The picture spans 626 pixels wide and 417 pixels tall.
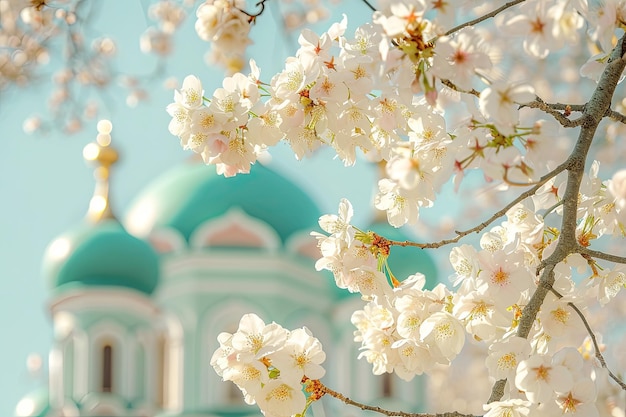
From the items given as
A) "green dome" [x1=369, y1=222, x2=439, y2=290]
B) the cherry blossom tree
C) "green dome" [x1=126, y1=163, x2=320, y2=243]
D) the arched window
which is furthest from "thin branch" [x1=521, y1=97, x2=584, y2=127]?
"green dome" [x1=126, y1=163, x2=320, y2=243]

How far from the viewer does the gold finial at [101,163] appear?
1630 cm

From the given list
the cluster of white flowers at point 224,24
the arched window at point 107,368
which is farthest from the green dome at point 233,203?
the cluster of white flowers at point 224,24

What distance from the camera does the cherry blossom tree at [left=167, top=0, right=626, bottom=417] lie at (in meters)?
2.54

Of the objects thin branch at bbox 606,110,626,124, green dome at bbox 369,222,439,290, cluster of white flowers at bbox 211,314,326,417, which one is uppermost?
green dome at bbox 369,222,439,290

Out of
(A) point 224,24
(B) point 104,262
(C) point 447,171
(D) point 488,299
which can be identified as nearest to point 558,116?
(C) point 447,171

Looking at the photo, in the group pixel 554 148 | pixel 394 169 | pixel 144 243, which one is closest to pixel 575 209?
pixel 554 148

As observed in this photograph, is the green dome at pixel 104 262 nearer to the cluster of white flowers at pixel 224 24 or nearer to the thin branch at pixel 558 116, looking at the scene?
the cluster of white flowers at pixel 224 24

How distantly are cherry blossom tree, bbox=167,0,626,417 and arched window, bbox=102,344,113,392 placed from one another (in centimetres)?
1258

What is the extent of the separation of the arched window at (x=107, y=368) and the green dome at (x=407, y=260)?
3.57 metres

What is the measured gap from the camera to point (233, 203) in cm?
1653

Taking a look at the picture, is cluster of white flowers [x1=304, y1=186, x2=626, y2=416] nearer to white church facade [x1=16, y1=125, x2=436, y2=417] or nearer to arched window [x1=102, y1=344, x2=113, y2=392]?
white church facade [x1=16, y1=125, x2=436, y2=417]

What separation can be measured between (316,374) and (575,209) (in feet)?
2.26

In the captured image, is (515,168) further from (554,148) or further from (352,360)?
(352,360)

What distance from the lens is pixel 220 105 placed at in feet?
10.2
